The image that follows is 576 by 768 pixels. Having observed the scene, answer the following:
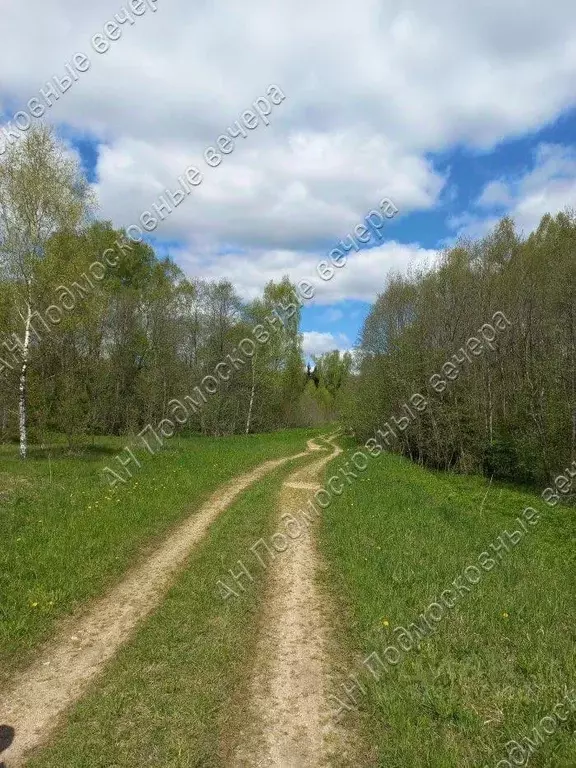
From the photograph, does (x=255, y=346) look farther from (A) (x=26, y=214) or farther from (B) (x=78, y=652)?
(B) (x=78, y=652)

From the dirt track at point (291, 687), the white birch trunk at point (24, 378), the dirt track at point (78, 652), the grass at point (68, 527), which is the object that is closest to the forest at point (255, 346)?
the white birch trunk at point (24, 378)

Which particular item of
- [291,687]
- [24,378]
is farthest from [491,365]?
[291,687]

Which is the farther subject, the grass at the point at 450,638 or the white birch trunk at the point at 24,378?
the white birch trunk at the point at 24,378

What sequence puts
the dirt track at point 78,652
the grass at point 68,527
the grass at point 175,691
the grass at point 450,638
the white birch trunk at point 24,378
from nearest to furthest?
the grass at point 175,691 → the grass at point 450,638 → the dirt track at point 78,652 → the grass at point 68,527 → the white birch trunk at point 24,378

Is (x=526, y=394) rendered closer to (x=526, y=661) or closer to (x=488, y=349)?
(x=488, y=349)

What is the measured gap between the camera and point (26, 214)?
66.8 feet

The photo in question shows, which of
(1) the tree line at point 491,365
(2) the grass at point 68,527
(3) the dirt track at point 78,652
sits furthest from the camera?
(1) the tree line at point 491,365

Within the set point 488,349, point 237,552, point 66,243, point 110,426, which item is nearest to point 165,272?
point 110,426

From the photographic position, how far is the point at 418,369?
31.1 metres

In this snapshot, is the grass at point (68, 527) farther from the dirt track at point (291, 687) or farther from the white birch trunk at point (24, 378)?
the dirt track at point (291, 687)

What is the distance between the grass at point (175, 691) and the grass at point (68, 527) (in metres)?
1.37

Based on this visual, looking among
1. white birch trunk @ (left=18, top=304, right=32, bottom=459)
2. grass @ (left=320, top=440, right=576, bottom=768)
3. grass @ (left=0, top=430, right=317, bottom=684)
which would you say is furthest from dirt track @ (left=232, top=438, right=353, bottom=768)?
white birch trunk @ (left=18, top=304, right=32, bottom=459)

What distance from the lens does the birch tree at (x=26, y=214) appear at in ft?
65.8

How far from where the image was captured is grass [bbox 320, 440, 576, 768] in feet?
15.1
